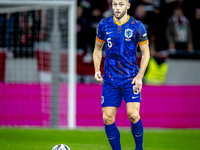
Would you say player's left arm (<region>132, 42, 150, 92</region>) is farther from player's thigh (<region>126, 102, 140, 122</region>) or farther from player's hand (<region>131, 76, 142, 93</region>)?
player's thigh (<region>126, 102, 140, 122</region>)

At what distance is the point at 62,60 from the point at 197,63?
3.87 meters

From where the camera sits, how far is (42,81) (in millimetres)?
10320

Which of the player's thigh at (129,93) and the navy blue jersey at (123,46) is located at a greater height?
the navy blue jersey at (123,46)

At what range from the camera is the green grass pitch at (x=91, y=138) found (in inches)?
270

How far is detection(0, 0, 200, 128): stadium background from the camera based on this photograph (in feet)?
32.9

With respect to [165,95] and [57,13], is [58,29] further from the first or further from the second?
[165,95]

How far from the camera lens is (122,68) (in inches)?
192

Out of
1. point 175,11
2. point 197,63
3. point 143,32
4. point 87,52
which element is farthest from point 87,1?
point 143,32

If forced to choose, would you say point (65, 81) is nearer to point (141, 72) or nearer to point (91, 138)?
point (91, 138)

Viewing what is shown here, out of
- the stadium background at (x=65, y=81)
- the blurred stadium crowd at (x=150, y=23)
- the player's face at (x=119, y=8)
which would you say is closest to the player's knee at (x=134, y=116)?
the player's face at (x=119, y=8)

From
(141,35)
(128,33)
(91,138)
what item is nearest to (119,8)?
(128,33)

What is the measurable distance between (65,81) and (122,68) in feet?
20.1

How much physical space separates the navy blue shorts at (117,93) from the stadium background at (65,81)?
17.5 feet

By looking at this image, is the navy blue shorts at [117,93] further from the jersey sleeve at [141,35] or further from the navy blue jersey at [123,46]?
the jersey sleeve at [141,35]
